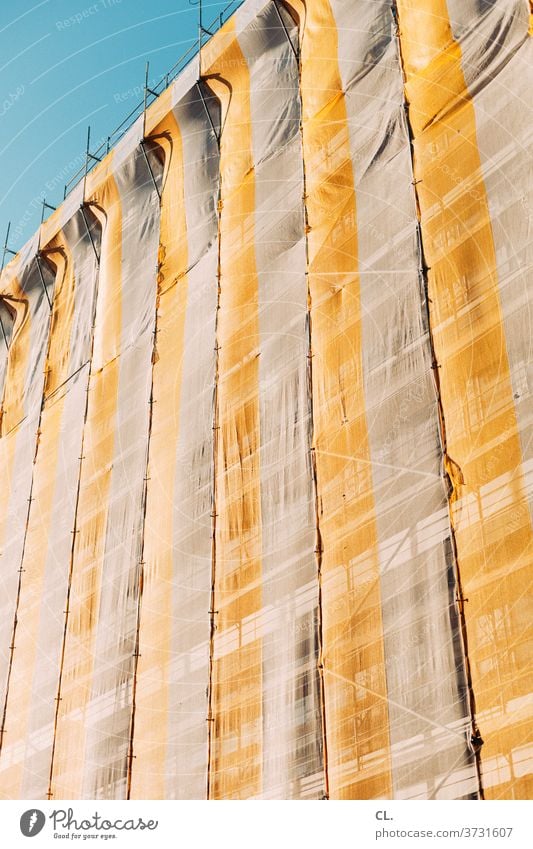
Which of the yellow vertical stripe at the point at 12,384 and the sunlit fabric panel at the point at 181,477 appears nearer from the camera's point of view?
the sunlit fabric panel at the point at 181,477

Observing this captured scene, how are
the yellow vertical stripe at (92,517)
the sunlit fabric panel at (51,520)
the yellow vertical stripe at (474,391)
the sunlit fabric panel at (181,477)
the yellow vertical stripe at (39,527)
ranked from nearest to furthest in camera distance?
the yellow vertical stripe at (474,391) → the sunlit fabric panel at (181,477) → the yellow vertical stripe at (92,517) → the sunlit fabric panel at (51,520) → the yellow vertical stripe at (39,527)

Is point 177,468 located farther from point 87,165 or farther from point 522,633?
point 87,165

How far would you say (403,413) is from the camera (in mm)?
8984

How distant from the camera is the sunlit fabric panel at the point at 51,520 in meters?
12.0

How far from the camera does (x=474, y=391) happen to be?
27.7 ft

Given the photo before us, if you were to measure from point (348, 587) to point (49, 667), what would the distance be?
15.9 ft

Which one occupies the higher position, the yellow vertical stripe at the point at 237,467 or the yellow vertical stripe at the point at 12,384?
the yellow vertical stripe at the point at 12,384

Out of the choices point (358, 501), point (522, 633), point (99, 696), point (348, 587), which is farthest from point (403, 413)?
point (99, 696)

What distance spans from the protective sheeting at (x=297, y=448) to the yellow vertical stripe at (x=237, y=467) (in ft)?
0.10

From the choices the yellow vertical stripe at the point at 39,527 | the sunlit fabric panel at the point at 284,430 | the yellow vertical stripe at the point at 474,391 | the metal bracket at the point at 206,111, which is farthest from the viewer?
the metal bracket at the point at 206,111

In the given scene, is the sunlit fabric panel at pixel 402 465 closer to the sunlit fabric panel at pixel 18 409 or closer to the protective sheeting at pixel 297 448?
the protective sheeting at pixel 297 448

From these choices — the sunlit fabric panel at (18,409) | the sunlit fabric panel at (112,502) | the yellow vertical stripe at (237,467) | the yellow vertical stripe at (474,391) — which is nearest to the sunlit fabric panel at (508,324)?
the yellow vertical stripe at (474,391)

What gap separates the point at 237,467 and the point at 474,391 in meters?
2.87

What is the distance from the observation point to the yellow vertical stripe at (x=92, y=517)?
36.9 feet
